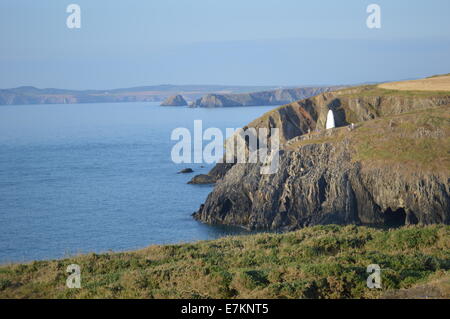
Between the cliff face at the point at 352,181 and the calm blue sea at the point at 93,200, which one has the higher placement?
the cliff face at the point at 352,181

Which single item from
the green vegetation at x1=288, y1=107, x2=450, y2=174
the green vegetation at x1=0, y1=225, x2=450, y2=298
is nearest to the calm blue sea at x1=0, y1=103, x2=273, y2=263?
the green vegetation at x1=0, y1=225, x2=450, y2=298

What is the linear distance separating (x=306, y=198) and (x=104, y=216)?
1799 cm

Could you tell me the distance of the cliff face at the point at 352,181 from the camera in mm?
45688

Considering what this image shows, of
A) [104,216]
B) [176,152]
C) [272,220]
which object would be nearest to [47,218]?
[104,216]

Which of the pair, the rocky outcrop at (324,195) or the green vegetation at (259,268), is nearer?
the green vegetation at (259,268)

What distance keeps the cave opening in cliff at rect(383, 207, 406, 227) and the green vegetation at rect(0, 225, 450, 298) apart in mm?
25391

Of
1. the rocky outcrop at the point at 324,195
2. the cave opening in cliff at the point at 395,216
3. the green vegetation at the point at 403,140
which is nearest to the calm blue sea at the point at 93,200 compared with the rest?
the rocky outcrop at the point at 324,195

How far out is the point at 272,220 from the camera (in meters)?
49.2

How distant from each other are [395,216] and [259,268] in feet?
110

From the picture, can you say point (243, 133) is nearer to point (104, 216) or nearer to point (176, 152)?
point (176, 152)

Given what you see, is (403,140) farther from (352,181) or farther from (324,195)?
(324,195)

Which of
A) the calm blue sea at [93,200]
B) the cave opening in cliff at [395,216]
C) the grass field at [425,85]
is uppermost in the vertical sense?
the grass field at [425,85]

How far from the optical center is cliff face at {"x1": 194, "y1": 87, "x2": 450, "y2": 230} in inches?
1799

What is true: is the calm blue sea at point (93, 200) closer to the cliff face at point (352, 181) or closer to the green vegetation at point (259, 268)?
the cliff face at point (352, 181)
